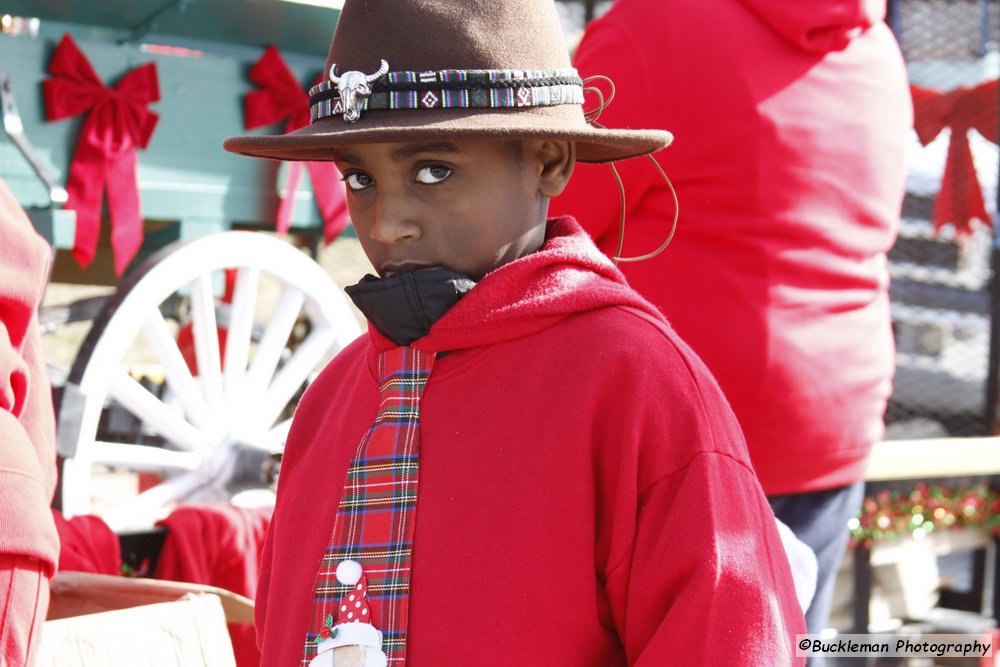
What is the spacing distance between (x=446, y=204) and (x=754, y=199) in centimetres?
84

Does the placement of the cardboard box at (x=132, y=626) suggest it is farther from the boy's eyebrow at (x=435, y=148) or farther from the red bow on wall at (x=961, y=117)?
the red bow on wall at (x=961, y=117)

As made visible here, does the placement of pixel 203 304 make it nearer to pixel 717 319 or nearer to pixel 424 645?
pixel 717 319

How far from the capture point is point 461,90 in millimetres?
1146

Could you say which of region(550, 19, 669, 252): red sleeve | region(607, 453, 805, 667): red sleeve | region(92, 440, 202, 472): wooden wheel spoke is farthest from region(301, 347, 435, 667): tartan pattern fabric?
region(92, 440, 202, 472): wooden wheel spoke

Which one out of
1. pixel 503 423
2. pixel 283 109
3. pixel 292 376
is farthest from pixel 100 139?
pixel 503 423

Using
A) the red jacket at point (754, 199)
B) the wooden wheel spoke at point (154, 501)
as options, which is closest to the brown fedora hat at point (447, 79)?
the red jacket at point (754, 199)

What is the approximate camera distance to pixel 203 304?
3.14 metres

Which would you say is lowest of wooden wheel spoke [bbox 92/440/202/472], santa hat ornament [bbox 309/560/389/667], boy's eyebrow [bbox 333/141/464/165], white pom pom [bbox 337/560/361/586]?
wooden wheel spoke [bbox 92/440/202/472]

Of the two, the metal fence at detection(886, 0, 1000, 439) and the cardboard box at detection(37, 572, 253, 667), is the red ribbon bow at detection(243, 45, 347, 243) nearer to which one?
the cardboard box at detection(37, 572, 253, 667)

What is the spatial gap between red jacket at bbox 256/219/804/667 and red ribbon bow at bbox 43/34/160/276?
2137 millimetres

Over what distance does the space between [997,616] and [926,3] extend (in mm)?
2810

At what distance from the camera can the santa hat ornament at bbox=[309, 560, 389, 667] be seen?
1.14m

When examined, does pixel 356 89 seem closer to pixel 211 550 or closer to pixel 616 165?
pixel 616 165

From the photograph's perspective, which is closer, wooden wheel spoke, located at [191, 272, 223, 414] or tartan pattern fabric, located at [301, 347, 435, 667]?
tartan pattern fabric, located at [301, 347, 435, 667]
